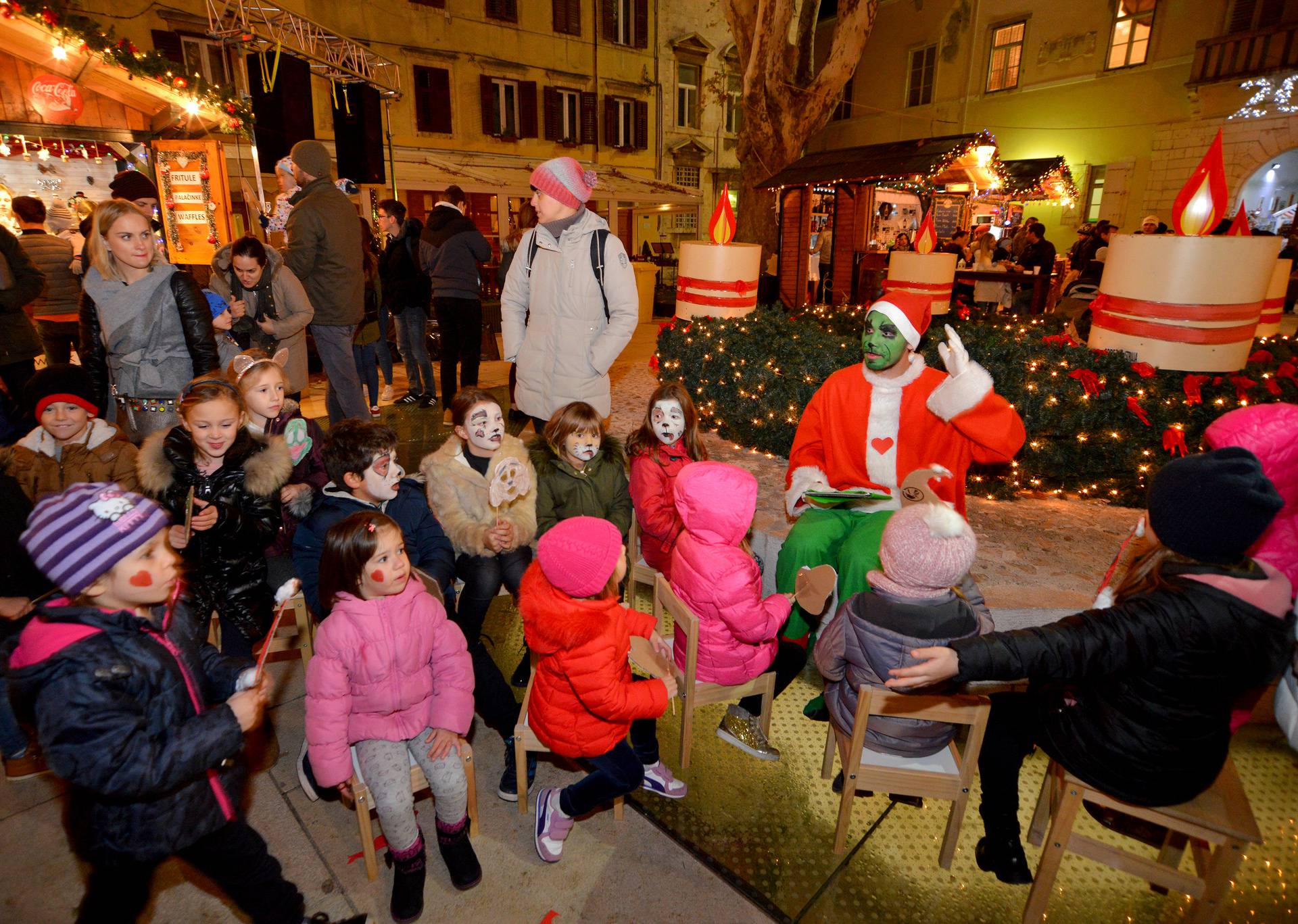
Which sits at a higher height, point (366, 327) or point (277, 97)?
point (277, 97)

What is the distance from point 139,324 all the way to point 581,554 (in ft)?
9.35

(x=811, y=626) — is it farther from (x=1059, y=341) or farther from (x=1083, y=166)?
(x=1083, y=166)

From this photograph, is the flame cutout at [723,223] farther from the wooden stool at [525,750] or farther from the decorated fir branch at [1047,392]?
the wooden stool at [525,750]

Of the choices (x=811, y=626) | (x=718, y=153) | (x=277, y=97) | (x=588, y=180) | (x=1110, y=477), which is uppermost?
(x=718, y=153)

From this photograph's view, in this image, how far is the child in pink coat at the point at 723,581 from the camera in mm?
2518

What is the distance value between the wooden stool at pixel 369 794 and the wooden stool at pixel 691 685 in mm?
823

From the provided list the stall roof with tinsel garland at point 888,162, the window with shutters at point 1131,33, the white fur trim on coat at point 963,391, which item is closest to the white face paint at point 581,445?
the white fur trim on coat at point 963,391

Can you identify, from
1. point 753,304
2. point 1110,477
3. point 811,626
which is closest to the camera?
point 811,626

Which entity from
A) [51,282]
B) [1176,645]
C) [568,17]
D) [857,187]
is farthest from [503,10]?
[1176,645]

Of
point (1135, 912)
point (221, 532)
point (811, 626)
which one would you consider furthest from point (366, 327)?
point (1135, 912)

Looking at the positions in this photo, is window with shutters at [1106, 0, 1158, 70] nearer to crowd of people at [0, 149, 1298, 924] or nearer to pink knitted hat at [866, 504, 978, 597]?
crowd of people at [0, 149, 1298, 924]

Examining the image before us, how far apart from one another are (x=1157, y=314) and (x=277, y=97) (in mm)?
9127

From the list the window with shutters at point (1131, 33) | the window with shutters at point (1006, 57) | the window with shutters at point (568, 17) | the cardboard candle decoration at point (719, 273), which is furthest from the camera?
the window with shutters at point (568, 17)

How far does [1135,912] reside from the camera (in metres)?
2.20
